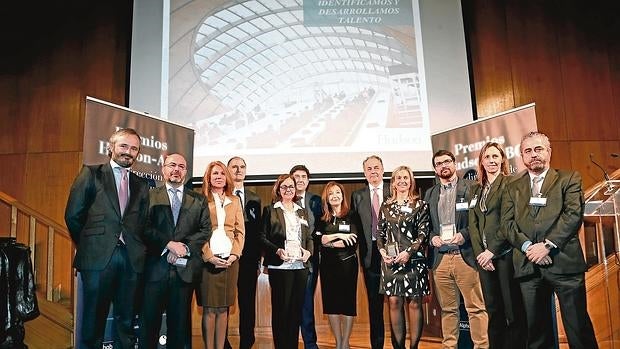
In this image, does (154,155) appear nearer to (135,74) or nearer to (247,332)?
(135,74)

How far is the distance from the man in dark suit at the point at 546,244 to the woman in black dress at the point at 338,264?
44.4 inches

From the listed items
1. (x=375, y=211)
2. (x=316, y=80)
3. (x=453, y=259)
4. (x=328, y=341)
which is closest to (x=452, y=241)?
(x=453, y=259)

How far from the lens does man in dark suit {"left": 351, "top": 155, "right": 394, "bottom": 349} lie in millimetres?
3900

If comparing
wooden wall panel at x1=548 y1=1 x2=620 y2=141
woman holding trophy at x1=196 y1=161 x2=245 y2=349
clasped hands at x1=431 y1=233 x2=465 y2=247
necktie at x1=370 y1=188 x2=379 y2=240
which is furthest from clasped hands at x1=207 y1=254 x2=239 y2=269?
wooden wall panel at x1=548 y1=1 x2=620 y2=141

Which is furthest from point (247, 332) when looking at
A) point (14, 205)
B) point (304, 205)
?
point (14, 205)

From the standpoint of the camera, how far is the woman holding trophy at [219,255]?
3521mm

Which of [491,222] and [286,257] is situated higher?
[491,222]

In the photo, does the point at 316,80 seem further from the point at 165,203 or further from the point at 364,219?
the point at 165,203

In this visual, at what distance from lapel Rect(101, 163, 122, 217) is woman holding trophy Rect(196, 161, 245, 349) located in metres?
0.69

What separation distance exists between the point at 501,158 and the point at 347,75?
7.43ft

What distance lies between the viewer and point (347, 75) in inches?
215

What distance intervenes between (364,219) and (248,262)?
37.4 inches

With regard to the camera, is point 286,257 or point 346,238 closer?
point 286,257

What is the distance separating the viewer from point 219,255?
358 cm
